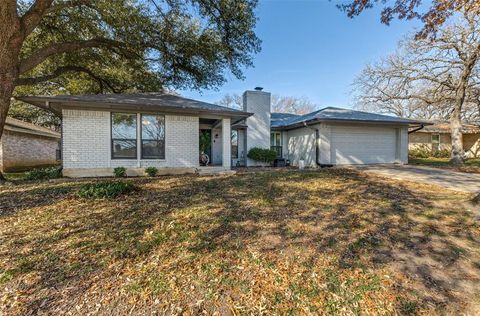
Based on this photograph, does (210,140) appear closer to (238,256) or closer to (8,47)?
(8,47)

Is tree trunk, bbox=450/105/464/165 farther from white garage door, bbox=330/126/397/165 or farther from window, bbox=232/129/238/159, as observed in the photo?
window, bbox=232/129/238/159

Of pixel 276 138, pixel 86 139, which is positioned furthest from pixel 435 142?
pixel 86 139

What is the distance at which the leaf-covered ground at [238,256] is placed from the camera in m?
2.39

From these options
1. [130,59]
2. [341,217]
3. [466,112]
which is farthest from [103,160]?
[466,112]

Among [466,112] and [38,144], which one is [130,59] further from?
[466,112]

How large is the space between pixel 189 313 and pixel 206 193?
3.67m

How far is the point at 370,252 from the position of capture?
3236mm

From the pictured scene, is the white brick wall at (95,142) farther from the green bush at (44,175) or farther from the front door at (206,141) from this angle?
the front door at (206,141)

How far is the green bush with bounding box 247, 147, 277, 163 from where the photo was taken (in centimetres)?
1412

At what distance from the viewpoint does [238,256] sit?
3094 mm

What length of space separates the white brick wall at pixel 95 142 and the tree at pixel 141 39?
191 centimetres

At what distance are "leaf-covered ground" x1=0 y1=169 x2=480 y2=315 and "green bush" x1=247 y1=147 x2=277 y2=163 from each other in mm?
8907

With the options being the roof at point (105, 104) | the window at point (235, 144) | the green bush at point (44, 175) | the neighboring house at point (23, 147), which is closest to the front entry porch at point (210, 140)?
the window at point (235, 144)

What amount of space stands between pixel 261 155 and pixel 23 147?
14771mm
